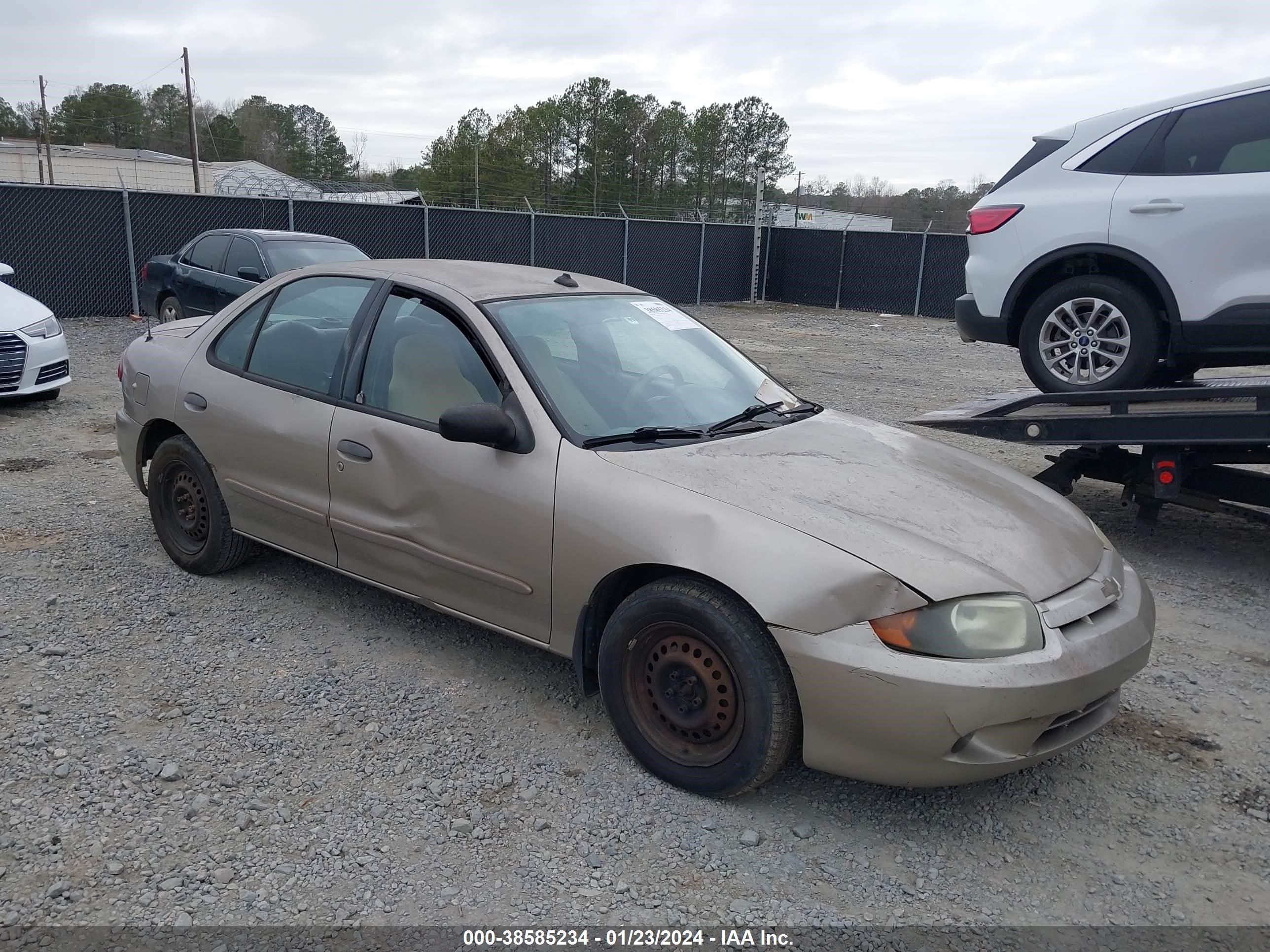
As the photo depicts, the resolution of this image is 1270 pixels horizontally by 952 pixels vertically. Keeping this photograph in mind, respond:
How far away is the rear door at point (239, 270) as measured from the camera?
11.1 m

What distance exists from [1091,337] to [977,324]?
0.74m

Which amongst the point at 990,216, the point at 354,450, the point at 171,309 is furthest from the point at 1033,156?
the point at 171,309

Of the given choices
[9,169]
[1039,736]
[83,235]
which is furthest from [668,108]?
[1039,736]

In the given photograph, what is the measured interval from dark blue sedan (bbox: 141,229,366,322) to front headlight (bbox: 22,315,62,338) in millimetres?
2494

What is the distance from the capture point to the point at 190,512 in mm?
4707

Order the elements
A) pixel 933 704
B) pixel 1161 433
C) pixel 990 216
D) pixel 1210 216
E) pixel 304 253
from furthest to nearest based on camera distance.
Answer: pixel 304 253, pixel 990 216, pixel 1210 216, pixel 1161 433, pixel 933 704

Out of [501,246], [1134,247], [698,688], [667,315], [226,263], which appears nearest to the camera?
[698,688]

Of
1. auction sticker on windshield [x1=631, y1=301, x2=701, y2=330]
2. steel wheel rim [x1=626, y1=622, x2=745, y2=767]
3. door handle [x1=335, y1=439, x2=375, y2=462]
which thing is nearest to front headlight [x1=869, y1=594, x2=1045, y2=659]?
steel wheel rim [x1=626, y1=622, x2=745, y2=767]

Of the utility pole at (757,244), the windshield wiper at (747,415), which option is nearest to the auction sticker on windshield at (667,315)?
the windshield wiper at (747,415)

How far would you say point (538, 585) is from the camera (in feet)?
10.8

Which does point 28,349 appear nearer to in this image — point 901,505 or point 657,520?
point 657,520

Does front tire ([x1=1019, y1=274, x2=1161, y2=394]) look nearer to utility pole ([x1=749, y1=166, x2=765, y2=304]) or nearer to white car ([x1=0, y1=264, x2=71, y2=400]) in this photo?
white car ([x1=0, y1=264, x2=71, y2=400])

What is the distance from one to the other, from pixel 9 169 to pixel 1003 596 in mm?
65237

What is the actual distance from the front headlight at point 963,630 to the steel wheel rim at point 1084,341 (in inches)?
146
